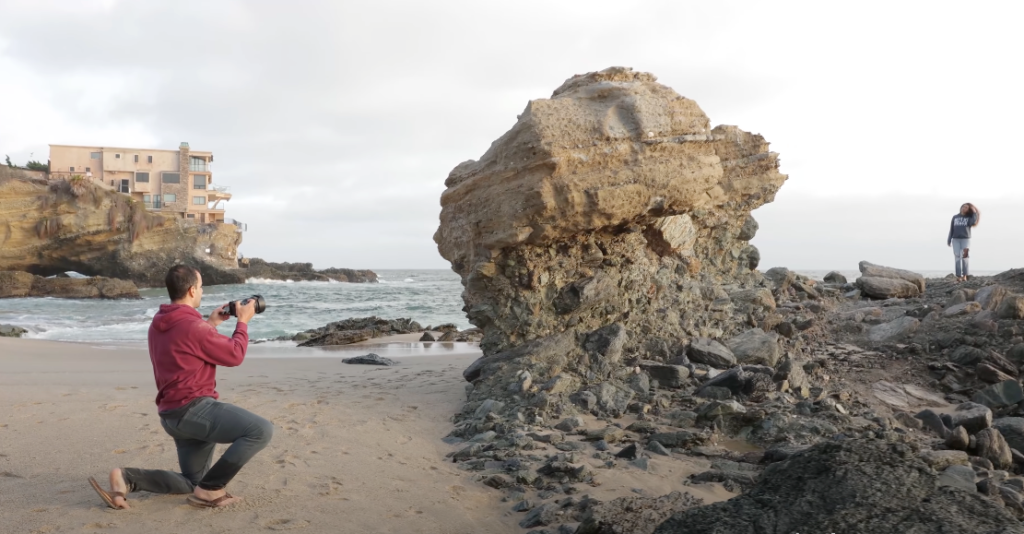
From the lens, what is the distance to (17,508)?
3326 millimetres

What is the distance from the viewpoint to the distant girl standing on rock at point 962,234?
11.1m

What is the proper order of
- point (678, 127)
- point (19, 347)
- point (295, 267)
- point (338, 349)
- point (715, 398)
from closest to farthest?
point (715, 398) < point (678, 127) < point (19, 347) < point (338, 349) < point (295, 267)

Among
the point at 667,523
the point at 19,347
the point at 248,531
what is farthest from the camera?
the point at 19,347

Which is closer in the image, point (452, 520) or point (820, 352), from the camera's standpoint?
point (452, 520)

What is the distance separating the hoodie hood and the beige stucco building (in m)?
50.4

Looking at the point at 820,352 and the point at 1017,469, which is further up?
the point at 820,352

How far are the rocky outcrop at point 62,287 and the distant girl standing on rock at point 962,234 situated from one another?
3255cm

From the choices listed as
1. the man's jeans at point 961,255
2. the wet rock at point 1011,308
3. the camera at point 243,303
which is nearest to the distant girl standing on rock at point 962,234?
the man's jeans at point 961,255

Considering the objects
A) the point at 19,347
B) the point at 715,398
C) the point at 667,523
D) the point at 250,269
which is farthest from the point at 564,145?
the point at 250,269

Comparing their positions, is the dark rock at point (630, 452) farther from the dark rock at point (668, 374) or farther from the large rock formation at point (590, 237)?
the dark rock at point (668, 374)

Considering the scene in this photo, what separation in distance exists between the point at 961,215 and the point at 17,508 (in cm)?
1333

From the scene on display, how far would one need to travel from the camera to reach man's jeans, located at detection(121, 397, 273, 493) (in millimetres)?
3365

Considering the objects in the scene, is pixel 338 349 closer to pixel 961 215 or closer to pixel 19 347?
pixel 19 347

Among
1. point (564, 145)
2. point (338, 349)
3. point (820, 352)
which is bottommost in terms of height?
point (338, 349)
